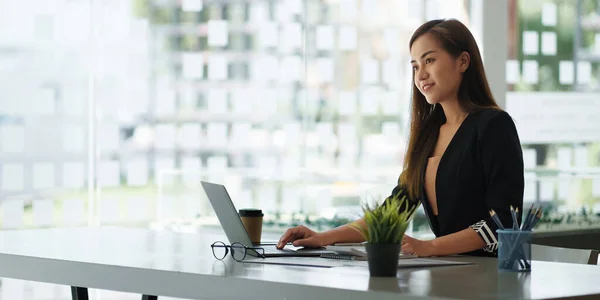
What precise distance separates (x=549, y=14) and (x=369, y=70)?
154 centimetres

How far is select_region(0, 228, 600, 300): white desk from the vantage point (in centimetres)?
228

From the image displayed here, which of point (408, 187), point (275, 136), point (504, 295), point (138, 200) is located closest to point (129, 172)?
point (138, 200)

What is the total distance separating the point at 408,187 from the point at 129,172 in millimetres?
4185

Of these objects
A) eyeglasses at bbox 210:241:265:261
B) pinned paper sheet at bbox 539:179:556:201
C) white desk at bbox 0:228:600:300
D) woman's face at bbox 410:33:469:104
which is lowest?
white desk at bbox 0:228:600:300

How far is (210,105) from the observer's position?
756 centimetres

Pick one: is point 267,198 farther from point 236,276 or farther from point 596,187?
point 236,276

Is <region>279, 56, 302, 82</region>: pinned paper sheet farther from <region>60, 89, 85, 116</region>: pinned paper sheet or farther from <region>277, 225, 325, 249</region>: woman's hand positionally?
<region>277, 225, 325, 249</region>: woman's hand

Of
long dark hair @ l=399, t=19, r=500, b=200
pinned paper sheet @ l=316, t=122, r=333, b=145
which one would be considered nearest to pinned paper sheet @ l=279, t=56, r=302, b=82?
pinned paper sheet @ l=316, t=122, r=333, b=145

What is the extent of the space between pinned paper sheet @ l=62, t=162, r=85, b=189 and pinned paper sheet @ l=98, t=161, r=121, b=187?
4.9 inches

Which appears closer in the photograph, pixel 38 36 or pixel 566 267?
pixel 566 267

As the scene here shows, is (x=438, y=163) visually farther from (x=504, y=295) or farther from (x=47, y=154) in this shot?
(x=47, y=154)

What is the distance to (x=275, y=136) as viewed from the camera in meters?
7.63

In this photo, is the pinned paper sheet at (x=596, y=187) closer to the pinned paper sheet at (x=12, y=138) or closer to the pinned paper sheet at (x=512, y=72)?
the pinned paper sheet at (x=512, y=72)

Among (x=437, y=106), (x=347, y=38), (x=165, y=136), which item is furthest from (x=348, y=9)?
(x=437, y=106)
